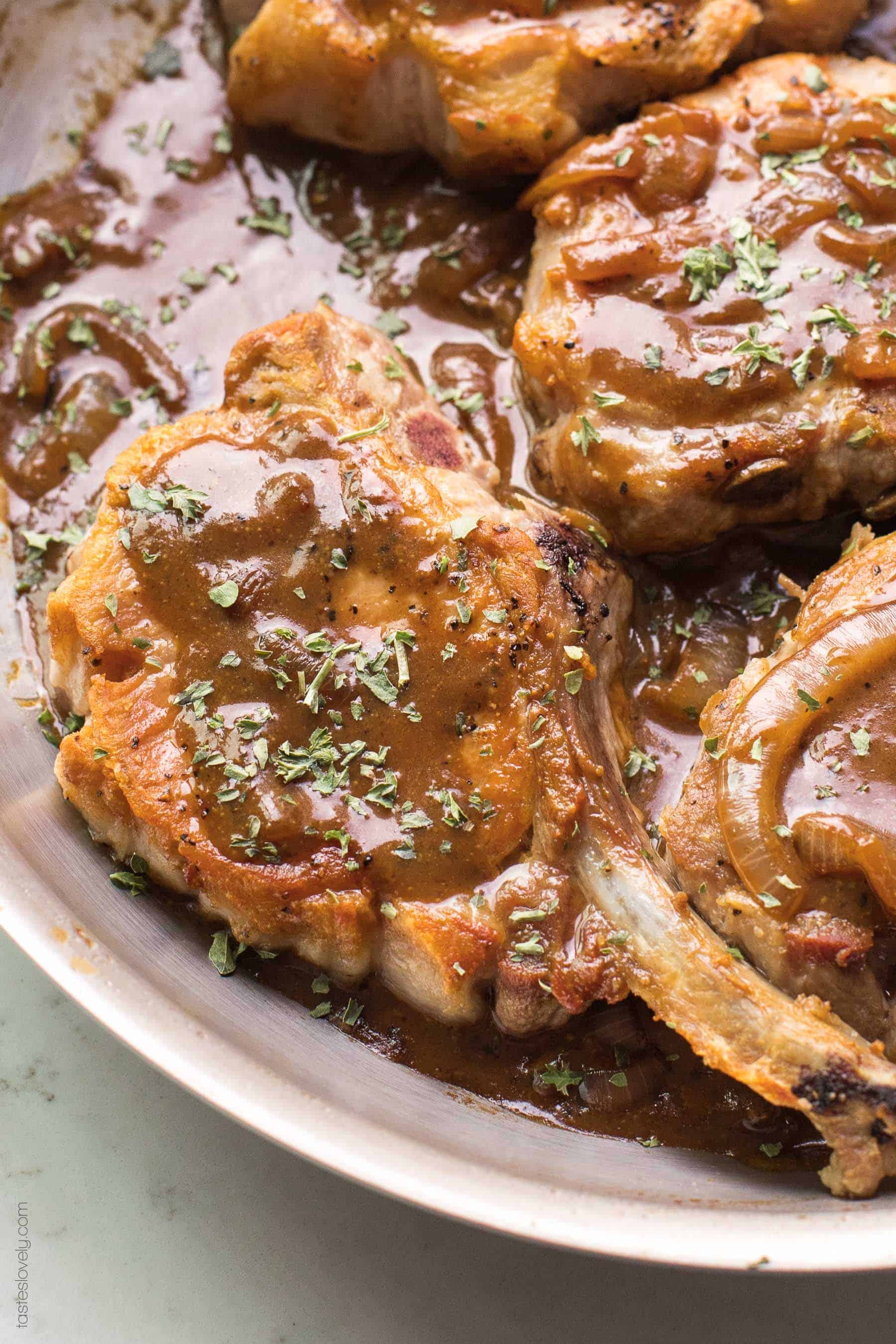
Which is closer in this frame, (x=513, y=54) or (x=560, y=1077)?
(x=560, y=1077)

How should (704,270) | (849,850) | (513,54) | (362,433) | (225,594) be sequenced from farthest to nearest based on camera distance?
(513,54), (704,270), (362,433), (225,594), (849,850)

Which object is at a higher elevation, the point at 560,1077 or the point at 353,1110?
the point at 353,1110

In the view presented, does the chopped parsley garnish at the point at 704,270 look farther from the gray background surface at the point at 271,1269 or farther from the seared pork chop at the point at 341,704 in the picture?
the gray background surface at the point at 271,1269

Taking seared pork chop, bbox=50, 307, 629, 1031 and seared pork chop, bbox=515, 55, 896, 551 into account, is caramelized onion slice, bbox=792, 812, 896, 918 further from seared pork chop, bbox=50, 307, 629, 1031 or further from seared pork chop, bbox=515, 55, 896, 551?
seared pork chop, bbox=515, 55, 896, 551

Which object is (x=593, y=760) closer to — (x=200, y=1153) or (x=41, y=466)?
(x=200, y=1153)

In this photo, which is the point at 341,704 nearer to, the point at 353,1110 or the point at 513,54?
the point at 353,1110

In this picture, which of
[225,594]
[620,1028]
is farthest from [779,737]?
[225,594]
